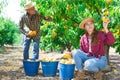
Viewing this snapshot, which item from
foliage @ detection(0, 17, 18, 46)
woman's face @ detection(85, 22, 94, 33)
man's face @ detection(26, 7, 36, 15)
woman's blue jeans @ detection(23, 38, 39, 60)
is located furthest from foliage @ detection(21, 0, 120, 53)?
foliage @ detection(0, 17, 18, 46)

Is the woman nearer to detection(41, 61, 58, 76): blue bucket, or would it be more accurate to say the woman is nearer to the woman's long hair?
the woman's long hair

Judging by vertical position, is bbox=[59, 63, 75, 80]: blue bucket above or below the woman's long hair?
below

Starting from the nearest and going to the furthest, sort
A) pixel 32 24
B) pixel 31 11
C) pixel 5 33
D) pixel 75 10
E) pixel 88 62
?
pixel 88 62
pixel 75 10
pixel 31 11
pixel 32 24
pixel 5 33

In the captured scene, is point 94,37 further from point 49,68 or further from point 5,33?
point 5,33

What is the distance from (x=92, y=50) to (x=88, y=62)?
0.28 m

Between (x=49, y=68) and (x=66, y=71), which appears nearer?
(x=66, y=71)

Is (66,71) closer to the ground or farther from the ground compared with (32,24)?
closer to the ground

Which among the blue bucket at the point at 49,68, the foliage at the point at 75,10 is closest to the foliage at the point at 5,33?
the foliage at the point at 75,10

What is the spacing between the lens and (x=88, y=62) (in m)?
6.21

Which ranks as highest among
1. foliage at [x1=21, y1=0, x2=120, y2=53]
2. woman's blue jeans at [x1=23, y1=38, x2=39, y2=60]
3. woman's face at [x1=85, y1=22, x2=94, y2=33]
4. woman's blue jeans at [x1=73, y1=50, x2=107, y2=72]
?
foliage at [x1=21, y1=0, x2=120, y2=53]

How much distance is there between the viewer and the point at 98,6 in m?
7.26

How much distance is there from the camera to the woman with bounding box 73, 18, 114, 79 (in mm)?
6219

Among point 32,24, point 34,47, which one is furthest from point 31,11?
point 34,47

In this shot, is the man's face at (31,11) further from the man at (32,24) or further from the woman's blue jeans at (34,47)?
the woman's blue jeans at (34,47)
